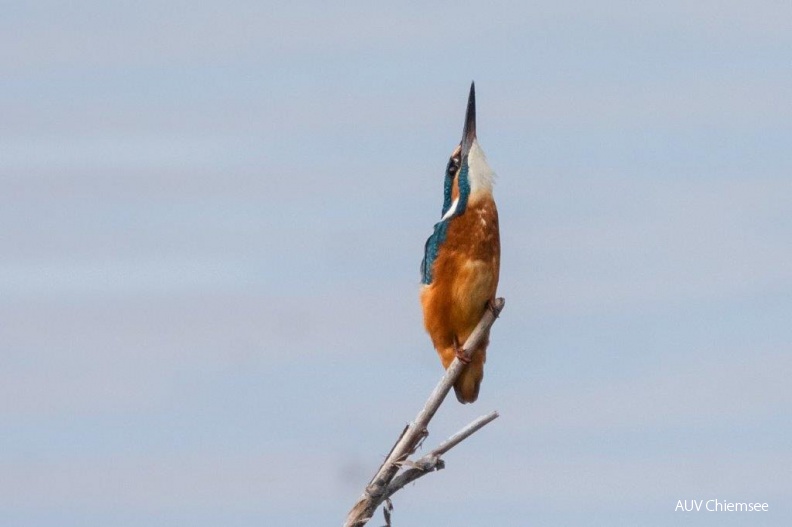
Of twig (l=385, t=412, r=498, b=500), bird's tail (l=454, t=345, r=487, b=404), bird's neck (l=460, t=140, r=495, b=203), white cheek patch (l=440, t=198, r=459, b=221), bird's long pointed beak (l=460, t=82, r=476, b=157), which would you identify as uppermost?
bird's long pointed beak (l=460, t=82, r=476, b=157)

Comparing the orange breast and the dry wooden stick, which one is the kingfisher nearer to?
the orange breast

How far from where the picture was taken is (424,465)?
8953mm

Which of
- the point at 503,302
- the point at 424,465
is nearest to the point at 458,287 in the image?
the point at 503,302

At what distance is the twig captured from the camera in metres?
8.62

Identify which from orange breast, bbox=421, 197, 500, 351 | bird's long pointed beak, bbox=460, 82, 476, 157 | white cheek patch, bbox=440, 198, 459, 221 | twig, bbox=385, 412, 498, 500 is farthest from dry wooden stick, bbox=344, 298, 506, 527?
bird's long pointed beak, bbox=460, 82, 476, 157

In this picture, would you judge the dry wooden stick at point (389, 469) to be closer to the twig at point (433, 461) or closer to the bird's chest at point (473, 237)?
the twig at point (433, 461)

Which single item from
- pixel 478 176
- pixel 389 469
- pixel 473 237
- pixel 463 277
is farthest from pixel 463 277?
pixel 389 469

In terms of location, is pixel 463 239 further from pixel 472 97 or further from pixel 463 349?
A: pixel 472 97

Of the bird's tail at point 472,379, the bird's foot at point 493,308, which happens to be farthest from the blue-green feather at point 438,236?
the bird's tail at point 472,379

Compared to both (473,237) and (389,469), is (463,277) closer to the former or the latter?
(473,237)

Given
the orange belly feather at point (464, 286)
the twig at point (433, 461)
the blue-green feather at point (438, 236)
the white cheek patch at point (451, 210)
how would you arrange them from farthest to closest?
the white cheek patch at point (451, 210) < the blue-green feather at point (438, 236) < the orange belly feather at point (464, 286) < the twig at point (433, 461)

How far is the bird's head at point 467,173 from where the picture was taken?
10.5 meters

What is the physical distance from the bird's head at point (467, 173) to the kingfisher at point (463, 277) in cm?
1

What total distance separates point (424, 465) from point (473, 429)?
0.47 m
